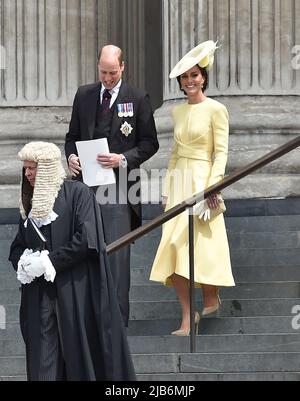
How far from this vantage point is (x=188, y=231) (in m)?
12.4

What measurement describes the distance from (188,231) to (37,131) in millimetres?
3796

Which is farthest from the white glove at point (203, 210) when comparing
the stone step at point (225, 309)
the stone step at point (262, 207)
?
the stone step at point (262, 207)

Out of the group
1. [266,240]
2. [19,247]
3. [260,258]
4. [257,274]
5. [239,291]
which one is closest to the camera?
[19,247]

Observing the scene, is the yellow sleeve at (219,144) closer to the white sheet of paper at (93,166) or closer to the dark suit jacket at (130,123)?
the dark suit jacket at (130,123)

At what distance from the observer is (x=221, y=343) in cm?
1173

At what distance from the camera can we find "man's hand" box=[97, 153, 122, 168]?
1238cm

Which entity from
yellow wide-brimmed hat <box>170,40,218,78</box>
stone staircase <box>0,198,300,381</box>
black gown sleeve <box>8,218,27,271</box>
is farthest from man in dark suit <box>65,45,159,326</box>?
black gown sleeve <box>8,218,27,271</box>

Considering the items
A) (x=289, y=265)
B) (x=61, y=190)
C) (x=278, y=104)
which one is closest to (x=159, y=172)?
(x=278, y=104)

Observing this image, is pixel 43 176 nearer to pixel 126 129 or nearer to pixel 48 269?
pixel 48 269

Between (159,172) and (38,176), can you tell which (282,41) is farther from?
(38,176)

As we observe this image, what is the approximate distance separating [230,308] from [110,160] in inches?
54.1

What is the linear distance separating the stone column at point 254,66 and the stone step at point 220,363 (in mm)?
3900

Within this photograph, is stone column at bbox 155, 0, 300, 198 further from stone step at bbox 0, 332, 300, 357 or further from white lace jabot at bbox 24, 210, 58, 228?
white lace jabot at bbox 24, 210, 58, 228

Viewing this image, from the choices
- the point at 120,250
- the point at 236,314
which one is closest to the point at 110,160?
the point at 120,250
